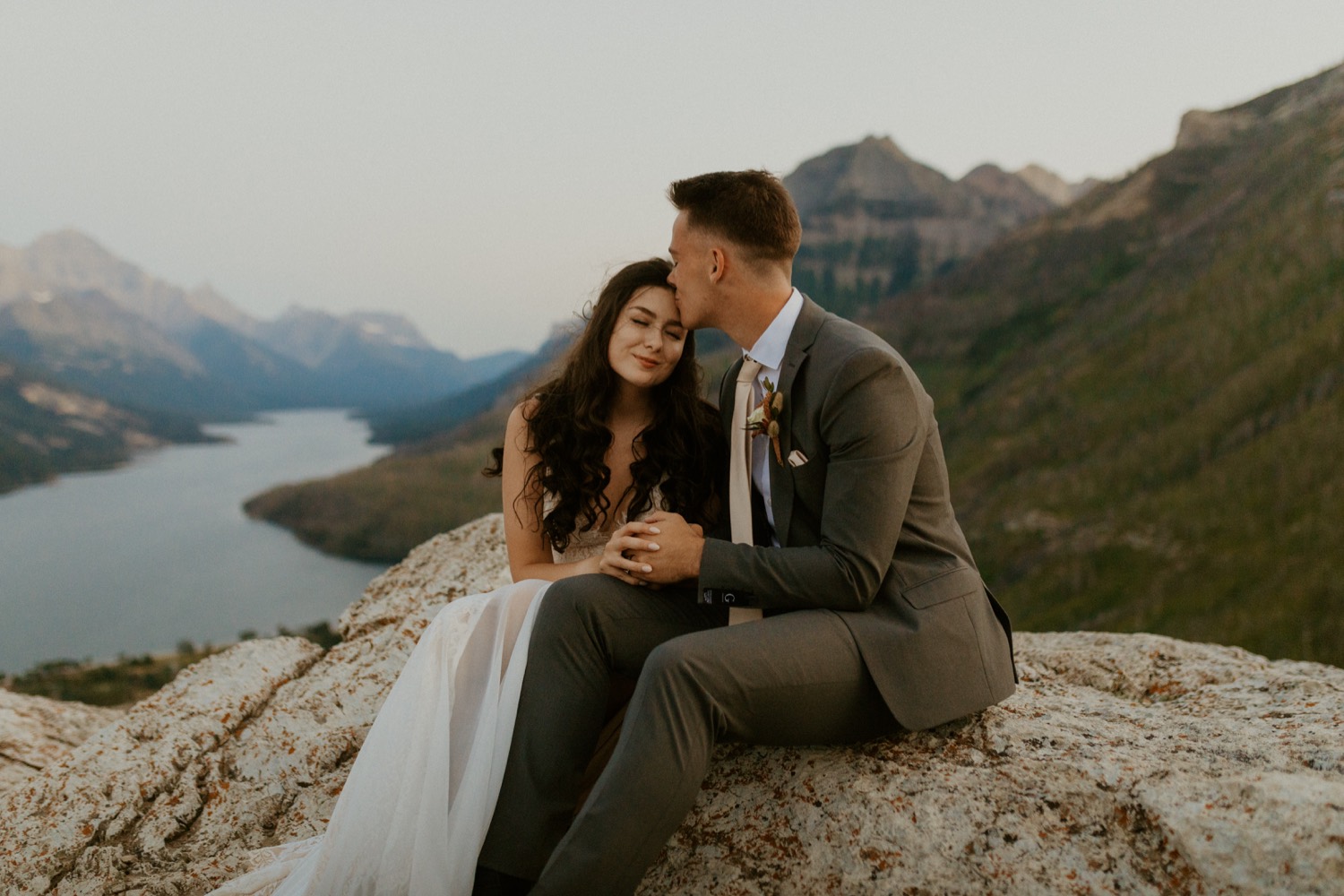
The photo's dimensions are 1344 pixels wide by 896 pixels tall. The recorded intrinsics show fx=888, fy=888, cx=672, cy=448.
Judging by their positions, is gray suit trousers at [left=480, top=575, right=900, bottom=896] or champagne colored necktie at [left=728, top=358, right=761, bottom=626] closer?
gray suit trousers at [left=480, top=575, right=900, bottom=896]

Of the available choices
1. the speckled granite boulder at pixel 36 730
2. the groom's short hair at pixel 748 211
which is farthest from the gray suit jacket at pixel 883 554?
the speckled granite boulder at pixel 36 730

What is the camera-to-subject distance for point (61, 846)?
4859mm

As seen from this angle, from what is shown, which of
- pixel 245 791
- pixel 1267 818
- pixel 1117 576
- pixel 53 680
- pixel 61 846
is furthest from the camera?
pixel 1117 576

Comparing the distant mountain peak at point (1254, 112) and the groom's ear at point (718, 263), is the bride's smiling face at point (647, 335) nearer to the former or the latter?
the groom's ear at point (718, 263)

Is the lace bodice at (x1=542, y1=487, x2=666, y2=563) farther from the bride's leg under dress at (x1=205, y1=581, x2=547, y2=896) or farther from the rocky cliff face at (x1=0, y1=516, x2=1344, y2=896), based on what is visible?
the rocky cliff face at (x1=0, y1=516, x2=1344, y2=896)

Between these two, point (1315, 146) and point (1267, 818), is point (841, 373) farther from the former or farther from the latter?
point (1315, 146)

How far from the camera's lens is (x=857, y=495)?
3.81m

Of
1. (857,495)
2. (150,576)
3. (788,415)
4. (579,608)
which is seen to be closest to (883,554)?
(857,495)

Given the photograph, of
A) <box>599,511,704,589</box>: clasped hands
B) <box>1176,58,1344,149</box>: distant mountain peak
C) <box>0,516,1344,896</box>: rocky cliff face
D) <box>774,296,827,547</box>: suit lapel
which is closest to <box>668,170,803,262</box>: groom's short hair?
<box>774,296,827,547</box>: suit lapel

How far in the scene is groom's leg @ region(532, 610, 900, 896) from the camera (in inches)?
131

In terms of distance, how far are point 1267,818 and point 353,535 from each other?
5152 inches

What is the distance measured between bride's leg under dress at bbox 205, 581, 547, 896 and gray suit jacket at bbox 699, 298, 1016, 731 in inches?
43.0

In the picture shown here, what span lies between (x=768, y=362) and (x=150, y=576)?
12643 centimetres

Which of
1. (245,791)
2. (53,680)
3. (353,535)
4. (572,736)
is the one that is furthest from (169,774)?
(353,535)
